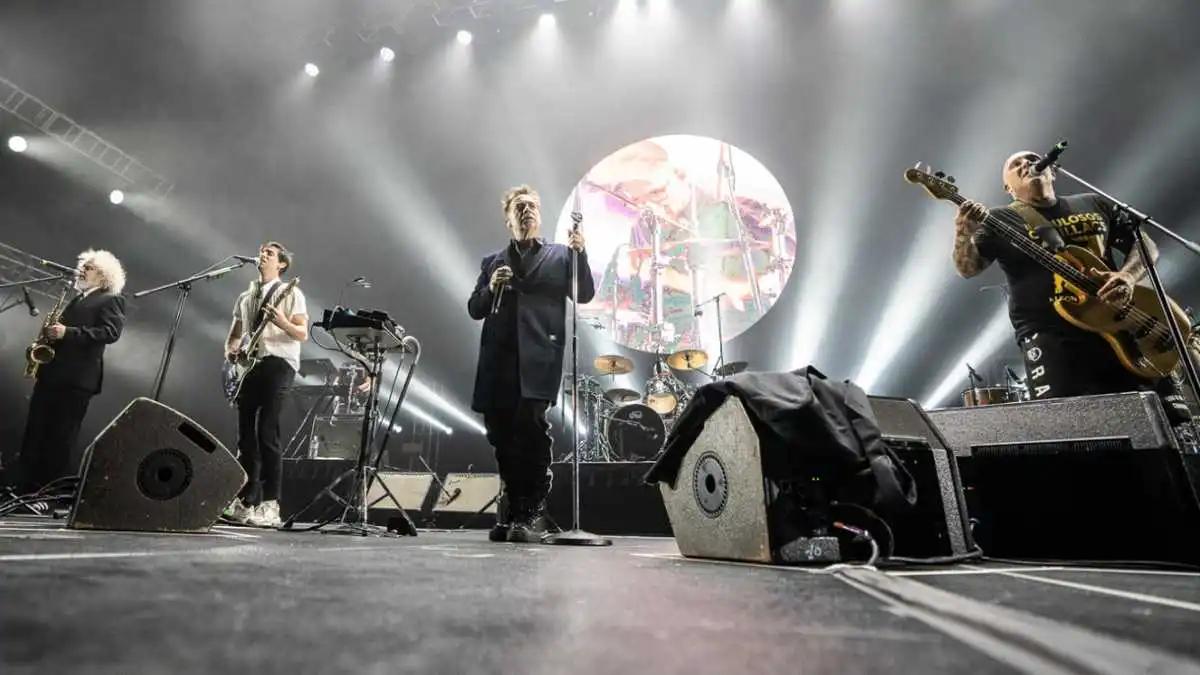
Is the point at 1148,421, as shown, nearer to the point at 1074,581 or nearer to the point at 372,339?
the point at 1074,581

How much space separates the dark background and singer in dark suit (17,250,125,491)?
239cm

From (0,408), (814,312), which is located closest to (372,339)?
(814,312)

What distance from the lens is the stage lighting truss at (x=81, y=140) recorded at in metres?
4.58

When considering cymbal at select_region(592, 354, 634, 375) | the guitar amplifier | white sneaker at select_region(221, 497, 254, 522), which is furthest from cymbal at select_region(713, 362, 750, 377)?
white sneaker at select_region(221, 497, 254, 522)

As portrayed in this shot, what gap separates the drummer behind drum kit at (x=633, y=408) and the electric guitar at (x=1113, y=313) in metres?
2.89

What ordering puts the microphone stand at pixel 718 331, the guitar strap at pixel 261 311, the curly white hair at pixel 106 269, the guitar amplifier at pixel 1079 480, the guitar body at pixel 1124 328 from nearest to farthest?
the guitar amplifier at pixel 1079 480 → the guitar body at pixel 1124 328 → the guitar strap at pixel 261 311 → the curly white hair at pixel 106 269 → the microphone stand at pixel 718 331

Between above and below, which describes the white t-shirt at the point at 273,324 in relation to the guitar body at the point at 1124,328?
above

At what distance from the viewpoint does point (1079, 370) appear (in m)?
1.94

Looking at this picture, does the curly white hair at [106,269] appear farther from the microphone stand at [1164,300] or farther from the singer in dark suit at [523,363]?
the microphone stand at [1164,300]

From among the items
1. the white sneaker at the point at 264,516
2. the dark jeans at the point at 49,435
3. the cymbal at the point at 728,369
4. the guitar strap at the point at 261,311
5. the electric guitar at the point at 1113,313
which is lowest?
the white sneaker at the point at 264,516

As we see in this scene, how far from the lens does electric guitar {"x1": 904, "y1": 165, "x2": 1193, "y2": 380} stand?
195cm

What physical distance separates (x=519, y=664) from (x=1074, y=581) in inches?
45.7

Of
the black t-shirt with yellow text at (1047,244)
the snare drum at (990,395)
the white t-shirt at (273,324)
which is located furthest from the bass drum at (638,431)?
the black t-shirt with yellow text at (1047,244)

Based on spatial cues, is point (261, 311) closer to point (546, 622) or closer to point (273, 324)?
point (273, 324)
